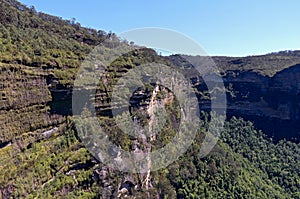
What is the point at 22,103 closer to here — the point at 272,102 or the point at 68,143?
the point at 68,143

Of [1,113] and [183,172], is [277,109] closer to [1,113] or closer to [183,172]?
[183,172]

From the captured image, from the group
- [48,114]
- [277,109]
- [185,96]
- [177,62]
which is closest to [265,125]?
[277,109]

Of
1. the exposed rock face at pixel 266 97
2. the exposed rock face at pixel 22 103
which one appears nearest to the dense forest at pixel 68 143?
the exposed rock face at pixel 22 103

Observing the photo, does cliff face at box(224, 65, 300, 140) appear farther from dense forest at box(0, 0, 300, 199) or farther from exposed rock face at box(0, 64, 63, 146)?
exposed rock face at box(0, 64, 63, 146)

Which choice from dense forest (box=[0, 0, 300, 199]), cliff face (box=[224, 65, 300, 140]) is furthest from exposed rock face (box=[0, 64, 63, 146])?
cliff face (box=[224, 65, 300, 140])

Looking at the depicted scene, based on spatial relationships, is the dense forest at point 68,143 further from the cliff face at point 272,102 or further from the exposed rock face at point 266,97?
the exposed rock face at point 266,97

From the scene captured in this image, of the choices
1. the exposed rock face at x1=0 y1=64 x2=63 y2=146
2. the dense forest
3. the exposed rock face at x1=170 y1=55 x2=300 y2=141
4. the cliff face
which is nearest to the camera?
the exposed rock face at x1=0 y1=64 x2=63 y2=146

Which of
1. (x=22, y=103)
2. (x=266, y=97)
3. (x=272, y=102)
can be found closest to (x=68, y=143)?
(x=22, y=103)

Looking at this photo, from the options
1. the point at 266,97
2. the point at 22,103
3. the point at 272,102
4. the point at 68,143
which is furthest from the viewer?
the point at 266,97
